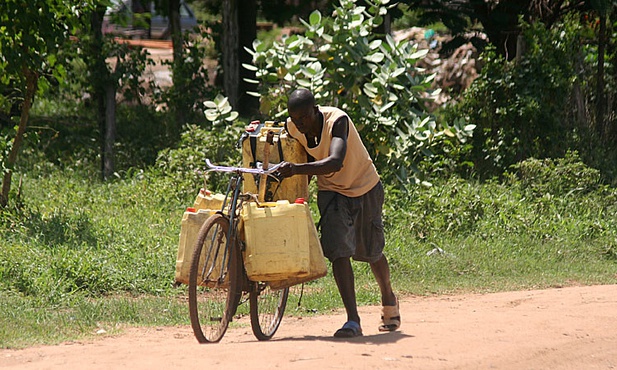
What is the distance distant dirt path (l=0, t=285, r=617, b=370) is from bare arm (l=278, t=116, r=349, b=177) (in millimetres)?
969

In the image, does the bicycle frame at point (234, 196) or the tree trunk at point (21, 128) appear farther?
the tree trunk at point (21, 128)

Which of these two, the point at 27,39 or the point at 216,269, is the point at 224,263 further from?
the point at 27,39

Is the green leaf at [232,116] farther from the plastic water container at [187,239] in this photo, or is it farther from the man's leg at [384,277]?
the plastic water container at [187,239]

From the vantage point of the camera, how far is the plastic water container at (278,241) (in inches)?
211

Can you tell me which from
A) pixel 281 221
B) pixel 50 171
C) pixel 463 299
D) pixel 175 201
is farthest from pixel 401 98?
pixel 281 221

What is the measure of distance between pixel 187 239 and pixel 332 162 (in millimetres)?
945

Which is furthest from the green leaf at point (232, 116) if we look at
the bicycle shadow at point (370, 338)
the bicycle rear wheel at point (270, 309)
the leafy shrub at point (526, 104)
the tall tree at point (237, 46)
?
the bicycle shadow at point (370, 338)

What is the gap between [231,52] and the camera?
14047 millimetres

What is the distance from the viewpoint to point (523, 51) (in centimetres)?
1338

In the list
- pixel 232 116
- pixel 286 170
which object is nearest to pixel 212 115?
pixel 232 116

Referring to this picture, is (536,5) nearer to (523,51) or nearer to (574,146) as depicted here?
(523,51)

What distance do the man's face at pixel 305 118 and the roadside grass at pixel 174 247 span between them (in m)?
1.82

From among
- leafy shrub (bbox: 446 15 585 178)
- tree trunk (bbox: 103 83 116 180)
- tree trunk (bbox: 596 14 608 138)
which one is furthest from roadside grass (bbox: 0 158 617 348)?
tree trunk (bbox: 596 14 608 138)

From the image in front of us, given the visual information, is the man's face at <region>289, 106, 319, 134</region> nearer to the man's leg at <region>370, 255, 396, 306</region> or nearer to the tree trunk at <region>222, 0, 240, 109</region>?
the man's leg at <region>370, 255, 396, 306</region>
